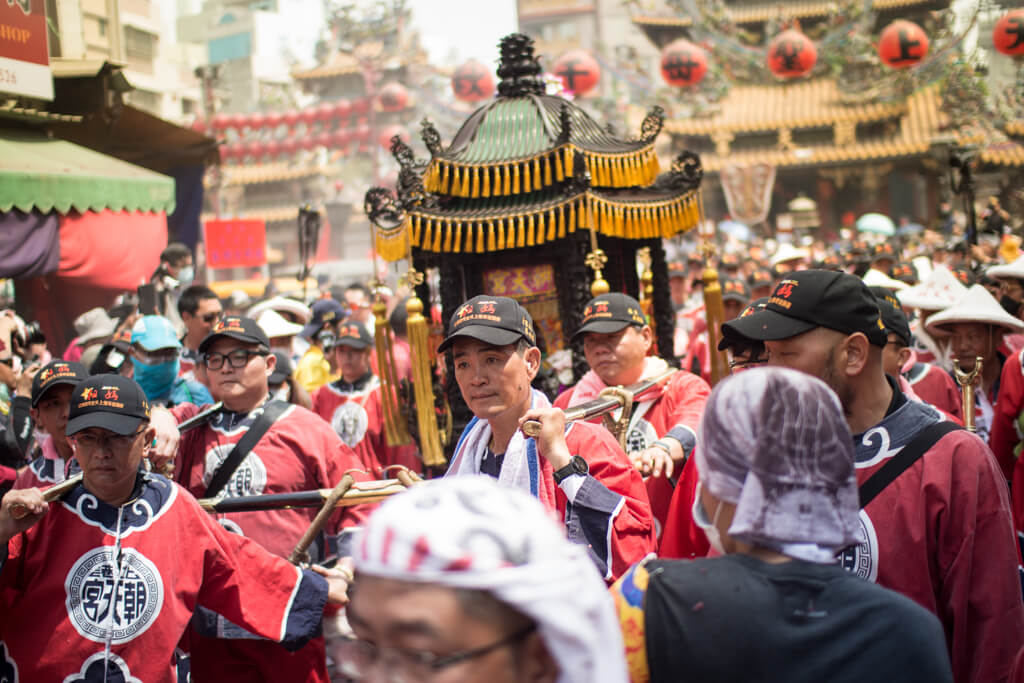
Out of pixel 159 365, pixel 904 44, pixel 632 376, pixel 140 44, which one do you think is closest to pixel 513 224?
pixel 632 376

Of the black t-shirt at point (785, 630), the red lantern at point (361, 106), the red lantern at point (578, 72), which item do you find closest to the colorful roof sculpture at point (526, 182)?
the black t-shirt at point (785, 630)

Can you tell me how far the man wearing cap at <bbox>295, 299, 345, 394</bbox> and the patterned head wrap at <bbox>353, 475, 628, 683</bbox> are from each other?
6680 mm

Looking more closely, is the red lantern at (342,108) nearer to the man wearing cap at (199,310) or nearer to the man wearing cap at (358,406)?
the man wearing cap at (358,406)

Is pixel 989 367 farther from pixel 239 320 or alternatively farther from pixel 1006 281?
pixel 239 320

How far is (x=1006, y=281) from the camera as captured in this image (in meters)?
6.79

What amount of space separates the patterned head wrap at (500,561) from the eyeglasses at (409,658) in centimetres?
7

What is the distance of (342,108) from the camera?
3931 cm

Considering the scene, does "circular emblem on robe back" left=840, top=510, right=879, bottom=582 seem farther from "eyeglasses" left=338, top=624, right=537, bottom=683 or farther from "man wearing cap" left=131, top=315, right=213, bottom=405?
"man wearing cap" left=131, top=315, right=213, bottom=405

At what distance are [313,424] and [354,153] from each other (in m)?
37.3

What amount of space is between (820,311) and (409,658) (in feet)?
5.38

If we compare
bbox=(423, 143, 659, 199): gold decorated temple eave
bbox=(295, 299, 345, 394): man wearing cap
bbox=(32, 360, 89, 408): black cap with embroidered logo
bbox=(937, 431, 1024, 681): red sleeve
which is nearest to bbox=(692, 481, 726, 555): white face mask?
bbox=(937, 431, 1024, 681): red sleeve

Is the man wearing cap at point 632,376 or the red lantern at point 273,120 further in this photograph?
the red lantern at point 273,120

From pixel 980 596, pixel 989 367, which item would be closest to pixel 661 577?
pixel 980 596

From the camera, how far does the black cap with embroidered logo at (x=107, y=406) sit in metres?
3.22
